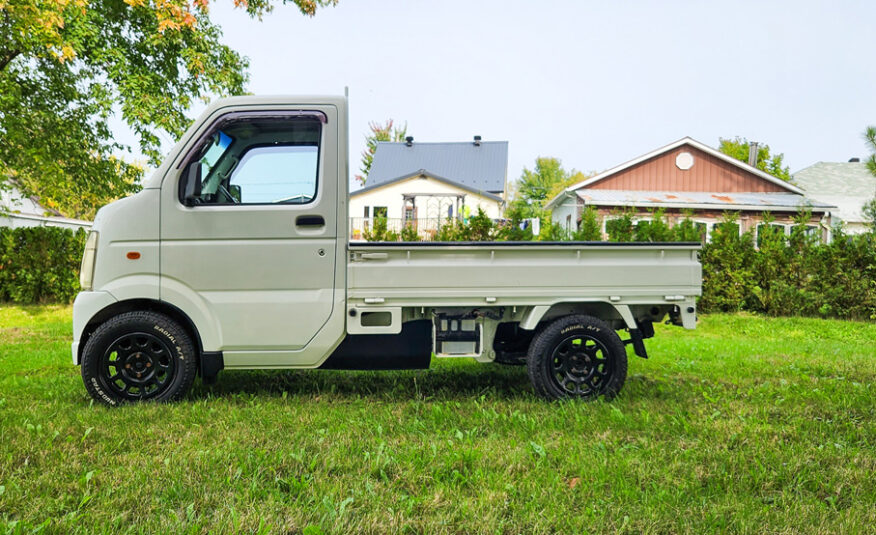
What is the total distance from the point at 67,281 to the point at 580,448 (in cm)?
1324

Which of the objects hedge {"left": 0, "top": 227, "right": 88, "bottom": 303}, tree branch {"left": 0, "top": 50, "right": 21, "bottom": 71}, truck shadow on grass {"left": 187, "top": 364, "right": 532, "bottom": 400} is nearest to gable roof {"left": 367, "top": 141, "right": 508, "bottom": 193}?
hedge {"left": 0, "top": 227, "right": 88, "bottom": 303}

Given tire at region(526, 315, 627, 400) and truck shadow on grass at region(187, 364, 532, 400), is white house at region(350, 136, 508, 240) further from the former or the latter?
tire at region(526, 315, 627, 400)

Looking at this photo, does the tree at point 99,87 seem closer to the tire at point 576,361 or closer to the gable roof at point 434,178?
the tire at point 576,361

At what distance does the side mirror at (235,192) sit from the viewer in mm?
4820

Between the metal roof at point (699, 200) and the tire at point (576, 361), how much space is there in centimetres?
1510

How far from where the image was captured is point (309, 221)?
4727 mm

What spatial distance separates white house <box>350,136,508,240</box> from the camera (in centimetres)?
3472

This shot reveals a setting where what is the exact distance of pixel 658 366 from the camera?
7082mm

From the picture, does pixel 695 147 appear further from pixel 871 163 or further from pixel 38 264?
pixel 38 264

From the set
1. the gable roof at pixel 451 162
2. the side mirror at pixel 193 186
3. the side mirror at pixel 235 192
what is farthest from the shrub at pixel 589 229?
the gable roof at pixel 451 162

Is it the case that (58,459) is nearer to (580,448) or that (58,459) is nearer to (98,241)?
(98,241)

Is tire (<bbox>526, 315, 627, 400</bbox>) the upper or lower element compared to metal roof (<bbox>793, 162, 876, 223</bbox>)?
lower

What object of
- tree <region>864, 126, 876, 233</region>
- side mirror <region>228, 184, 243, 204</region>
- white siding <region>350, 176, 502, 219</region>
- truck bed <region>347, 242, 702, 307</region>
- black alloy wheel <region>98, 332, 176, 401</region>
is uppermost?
white siding <region>350, 176, 502, 219</region>

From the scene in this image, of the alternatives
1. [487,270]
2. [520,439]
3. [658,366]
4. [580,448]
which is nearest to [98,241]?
[487,270]
